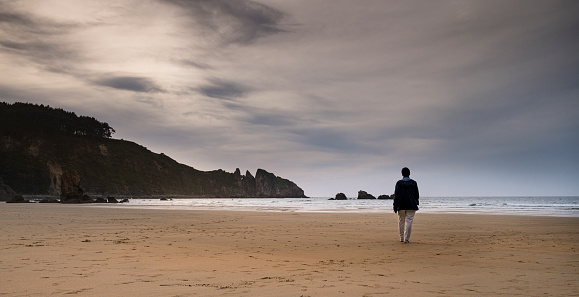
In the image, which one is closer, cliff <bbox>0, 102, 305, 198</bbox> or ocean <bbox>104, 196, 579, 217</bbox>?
ocean <bbox>104, 196, 579, 217</bbox>

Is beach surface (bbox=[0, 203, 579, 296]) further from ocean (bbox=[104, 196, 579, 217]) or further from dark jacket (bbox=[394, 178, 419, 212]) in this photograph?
ocean (bbox=[104, 196, 579, 217])

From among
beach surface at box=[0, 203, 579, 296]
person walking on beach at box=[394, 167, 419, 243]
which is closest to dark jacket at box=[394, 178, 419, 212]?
person walking on beach at box=[394, 167, 419, 243]

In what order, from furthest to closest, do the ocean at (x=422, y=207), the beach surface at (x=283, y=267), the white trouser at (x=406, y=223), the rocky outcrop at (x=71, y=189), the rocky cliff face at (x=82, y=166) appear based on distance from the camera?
1. the rocky cliff face at (x=82, y=166)
2. the rocky outcrop at (x=71, y=189)
3. the ocean at (x=422, y=207)
4. the white trouser at (x=406, y=223)
5. the beach surface at (x=283, y=267)

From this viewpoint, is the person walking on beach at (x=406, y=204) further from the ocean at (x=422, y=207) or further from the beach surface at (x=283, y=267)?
the ocean at (x=422, y=207)

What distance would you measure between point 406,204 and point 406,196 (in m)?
0.27

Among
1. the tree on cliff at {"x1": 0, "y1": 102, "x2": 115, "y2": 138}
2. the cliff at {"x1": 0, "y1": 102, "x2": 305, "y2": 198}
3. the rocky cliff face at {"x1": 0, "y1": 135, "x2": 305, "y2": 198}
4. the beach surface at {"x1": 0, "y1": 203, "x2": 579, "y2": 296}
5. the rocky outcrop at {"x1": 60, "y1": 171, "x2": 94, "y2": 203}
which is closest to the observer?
the beach surface at {"x1": 0, "y1": 203, "x2": 579, "y2": 296}

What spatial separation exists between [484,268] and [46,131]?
180 m

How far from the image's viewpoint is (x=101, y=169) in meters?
166

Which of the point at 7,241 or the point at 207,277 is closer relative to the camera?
the point at 207,277

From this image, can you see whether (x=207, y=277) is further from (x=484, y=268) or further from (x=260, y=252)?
(x=484, y=268)

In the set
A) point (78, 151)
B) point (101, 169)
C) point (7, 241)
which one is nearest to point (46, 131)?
point (78, 151)

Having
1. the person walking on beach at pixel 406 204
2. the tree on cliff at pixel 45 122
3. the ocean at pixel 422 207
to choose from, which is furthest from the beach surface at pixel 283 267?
the tree on cliff at pixel 45 122

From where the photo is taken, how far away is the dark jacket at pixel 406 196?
13852 millimetres

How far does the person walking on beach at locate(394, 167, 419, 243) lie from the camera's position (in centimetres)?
1382
